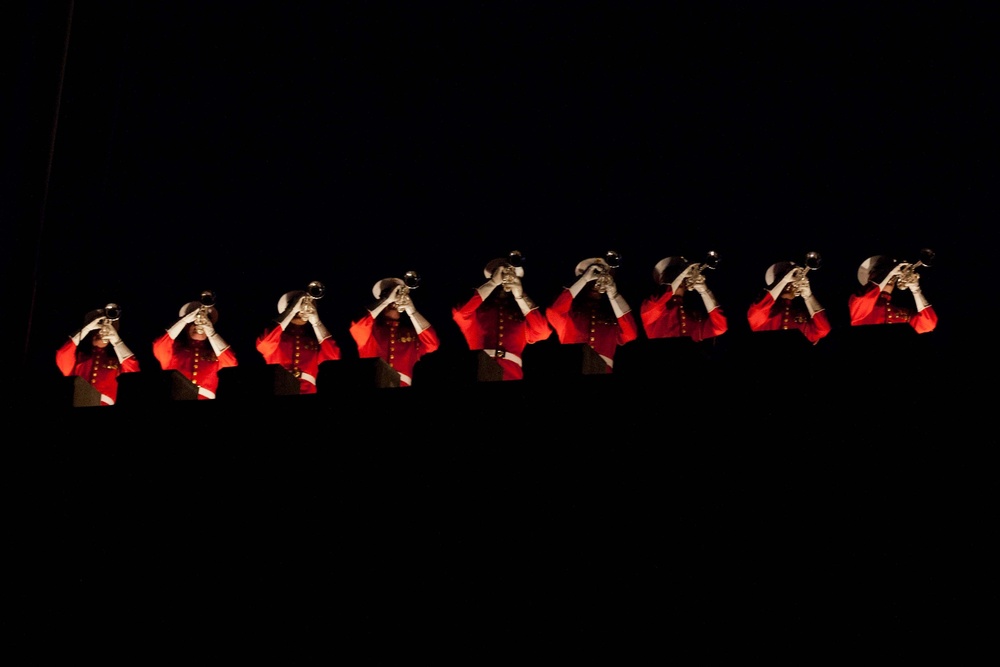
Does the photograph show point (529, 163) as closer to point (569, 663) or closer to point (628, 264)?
point (628, 264)

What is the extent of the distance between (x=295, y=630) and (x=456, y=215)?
8.58 feet

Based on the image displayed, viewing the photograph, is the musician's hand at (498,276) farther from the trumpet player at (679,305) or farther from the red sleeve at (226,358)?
the red sleeve at (226,358)

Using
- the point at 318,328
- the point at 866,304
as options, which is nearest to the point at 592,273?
the point at 866,304

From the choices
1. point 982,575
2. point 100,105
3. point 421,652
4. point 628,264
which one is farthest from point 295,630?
point 100,105

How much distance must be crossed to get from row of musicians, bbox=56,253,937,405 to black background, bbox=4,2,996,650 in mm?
344

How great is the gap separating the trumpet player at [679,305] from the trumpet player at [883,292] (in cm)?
44

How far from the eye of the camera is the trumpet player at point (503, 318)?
379cm

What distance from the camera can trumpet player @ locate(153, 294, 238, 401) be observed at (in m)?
4.05

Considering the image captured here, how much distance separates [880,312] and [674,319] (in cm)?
61

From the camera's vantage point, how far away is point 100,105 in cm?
466

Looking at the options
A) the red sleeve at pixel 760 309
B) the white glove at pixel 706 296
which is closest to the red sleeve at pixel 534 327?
the white glove at pixel 706 296

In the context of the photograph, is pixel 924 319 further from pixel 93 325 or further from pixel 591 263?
pixel 93 325

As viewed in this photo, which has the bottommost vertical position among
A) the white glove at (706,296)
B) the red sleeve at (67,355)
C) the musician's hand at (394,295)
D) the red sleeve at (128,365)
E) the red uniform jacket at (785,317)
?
the red sleeve at (128,365)

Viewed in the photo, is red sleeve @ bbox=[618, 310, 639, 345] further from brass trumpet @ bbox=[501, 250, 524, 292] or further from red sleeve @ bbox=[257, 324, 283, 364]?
red sleeve @ bbox=[257, 324, 283, 364]
